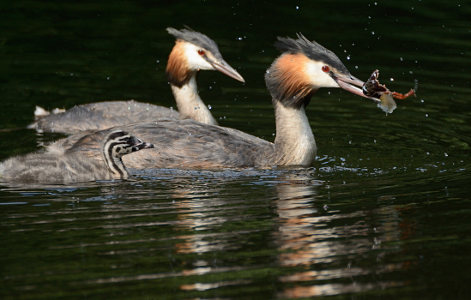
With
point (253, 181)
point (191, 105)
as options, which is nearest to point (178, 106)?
point (191, 105)

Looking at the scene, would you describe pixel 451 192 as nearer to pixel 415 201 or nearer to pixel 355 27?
pixel 415 201

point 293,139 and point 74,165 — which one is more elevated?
point 293,139

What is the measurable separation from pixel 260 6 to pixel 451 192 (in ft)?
29.8

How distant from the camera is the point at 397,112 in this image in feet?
42.2

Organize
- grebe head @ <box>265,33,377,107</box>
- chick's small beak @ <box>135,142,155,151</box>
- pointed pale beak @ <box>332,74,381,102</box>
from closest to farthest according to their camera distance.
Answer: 1. chick's small beak @ <box>135,142,155,151</box>
2. pointed pale beak @ <box>332,74,381,102</box>
3. grebe head @ <box>265,33,377,107</box>

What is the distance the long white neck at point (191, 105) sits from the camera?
1223 cm

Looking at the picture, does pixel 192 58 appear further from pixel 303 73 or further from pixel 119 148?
pixel 119 148

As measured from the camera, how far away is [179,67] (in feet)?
40.6

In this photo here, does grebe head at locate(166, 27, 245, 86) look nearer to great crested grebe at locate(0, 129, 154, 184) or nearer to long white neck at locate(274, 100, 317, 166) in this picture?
long white neck at locate(274, 100, 317, 166)

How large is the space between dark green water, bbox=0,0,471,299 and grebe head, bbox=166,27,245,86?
2.66ft

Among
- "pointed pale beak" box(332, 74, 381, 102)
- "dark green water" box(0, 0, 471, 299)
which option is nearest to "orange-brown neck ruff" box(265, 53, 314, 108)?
"pointed pale beak" box(332, 74, 381, 102)

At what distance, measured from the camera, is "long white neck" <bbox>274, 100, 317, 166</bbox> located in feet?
34.0

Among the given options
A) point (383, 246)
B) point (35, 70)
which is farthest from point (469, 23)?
point (383, 246)

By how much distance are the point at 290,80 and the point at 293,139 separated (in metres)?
0.59
